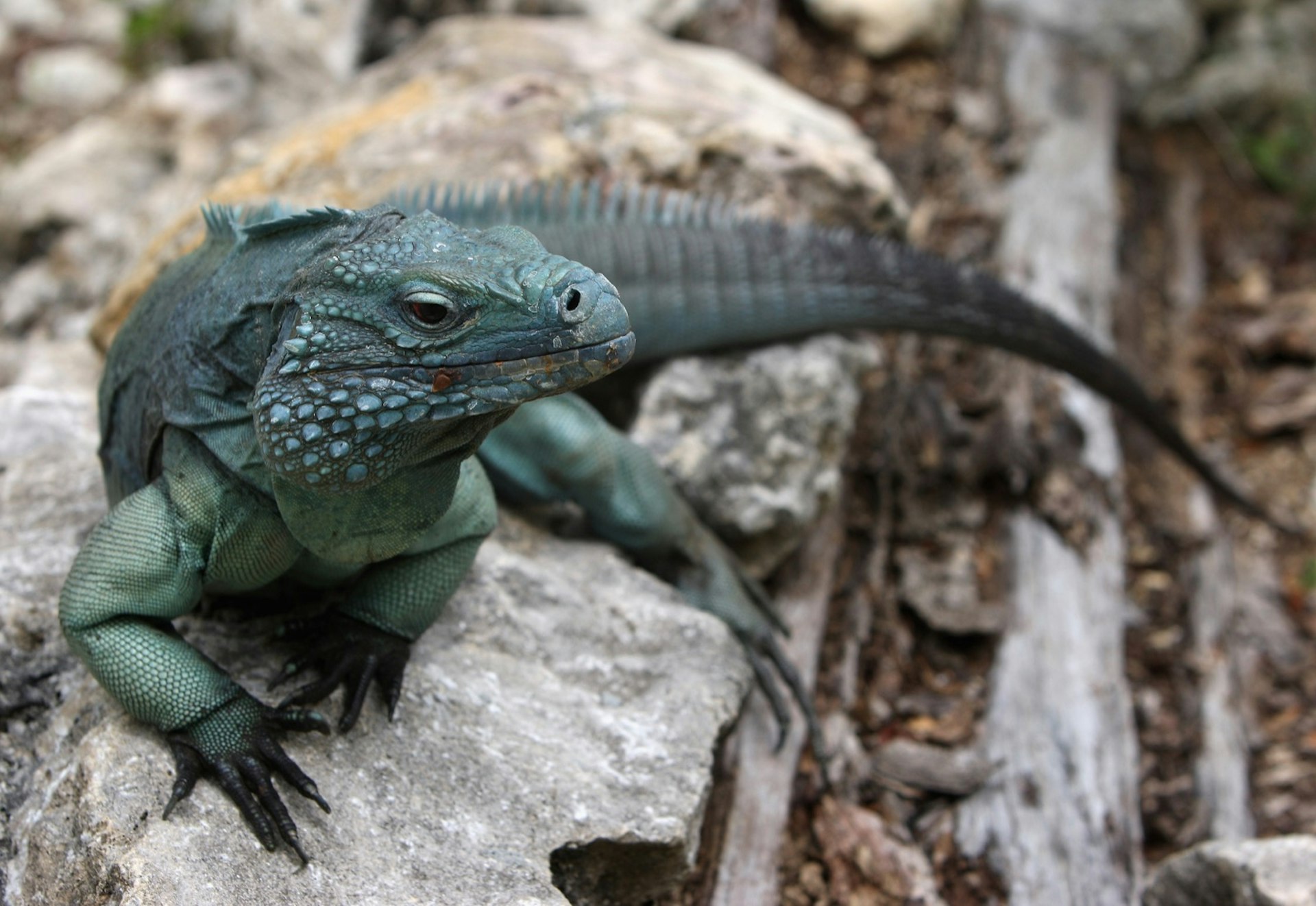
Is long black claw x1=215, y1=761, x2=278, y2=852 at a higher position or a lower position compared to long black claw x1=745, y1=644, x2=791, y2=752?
higher

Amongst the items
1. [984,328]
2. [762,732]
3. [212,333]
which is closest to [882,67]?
[984,328]

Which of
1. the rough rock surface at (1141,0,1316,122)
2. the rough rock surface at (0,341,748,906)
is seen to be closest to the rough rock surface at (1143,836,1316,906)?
the rough rock surface at (0,341,748,906)

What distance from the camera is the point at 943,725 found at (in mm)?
4031

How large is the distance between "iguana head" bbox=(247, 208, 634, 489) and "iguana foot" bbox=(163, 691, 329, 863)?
606mm

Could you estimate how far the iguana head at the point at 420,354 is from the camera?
7.13 feet

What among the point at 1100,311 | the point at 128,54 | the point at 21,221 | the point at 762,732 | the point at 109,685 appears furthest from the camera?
the point at 128,54

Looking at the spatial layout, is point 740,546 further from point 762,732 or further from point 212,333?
point 212,333

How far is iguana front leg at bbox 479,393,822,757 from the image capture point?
3.43 metres

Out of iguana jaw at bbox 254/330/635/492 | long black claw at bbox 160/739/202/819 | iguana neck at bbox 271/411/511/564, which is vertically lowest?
long black claw at bbox 160/739/202/819

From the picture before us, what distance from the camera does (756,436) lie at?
4023mm

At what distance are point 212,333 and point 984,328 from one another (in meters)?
3.01

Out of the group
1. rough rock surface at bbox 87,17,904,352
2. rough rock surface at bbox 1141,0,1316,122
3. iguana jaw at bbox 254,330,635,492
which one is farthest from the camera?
rough rock surface at bbox 1141,0,1316,122

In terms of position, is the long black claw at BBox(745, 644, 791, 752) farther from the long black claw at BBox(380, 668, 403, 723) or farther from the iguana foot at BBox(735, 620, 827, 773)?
the long black claw at BBox(380, 668, 403, 723)

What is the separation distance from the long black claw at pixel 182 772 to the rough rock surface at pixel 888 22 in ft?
18.3
